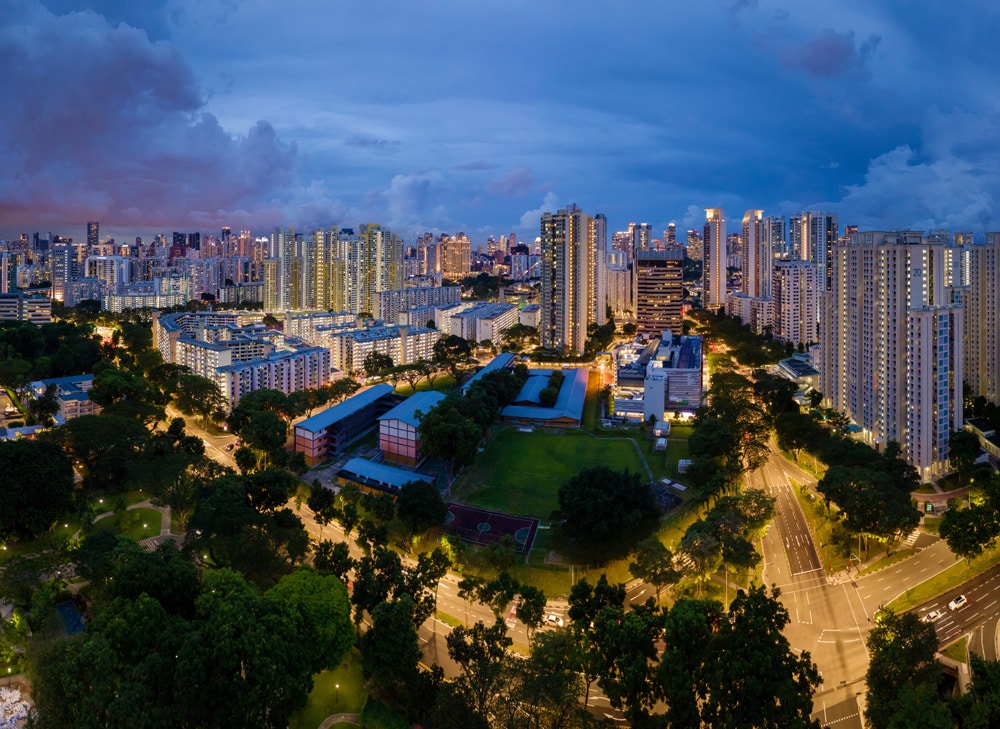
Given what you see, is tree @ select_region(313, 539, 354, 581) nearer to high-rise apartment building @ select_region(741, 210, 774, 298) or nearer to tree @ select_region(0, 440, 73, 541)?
tree @ select_region(0, 440, 73, 541)

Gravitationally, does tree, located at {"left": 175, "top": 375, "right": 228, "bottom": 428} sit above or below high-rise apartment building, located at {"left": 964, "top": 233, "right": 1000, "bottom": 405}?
below

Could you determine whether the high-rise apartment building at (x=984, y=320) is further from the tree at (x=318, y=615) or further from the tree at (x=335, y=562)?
the tree at (x=318, y=615)

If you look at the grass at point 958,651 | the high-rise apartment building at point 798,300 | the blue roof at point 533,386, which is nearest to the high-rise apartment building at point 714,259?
the high-rise apartment building at point 798,300

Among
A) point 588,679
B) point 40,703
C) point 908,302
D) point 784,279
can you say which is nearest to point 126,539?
point 40,703

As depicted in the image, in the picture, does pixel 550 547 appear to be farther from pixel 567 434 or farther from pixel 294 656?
pixel 567 434

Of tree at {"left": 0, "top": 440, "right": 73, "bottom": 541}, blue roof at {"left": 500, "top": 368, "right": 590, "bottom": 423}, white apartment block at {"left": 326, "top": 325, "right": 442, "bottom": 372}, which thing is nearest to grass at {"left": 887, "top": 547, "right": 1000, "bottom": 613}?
blue roof at {"left": 500, "top": 368, "right": 590, "bottom": 423}
